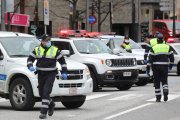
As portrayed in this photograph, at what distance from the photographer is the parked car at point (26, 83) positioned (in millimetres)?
15156

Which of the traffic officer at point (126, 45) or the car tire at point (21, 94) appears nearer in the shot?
the car tire at point (21, 94)

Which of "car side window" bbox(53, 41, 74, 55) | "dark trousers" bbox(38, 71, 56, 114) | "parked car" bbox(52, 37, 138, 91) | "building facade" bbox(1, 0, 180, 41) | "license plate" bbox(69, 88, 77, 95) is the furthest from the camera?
"building facade" bbox(1, 0, 180, 41)

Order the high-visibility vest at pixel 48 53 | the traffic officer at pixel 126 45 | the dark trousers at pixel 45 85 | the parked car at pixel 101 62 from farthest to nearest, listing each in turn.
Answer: the traffic officer at pixel 126 45
the parked car at pixel 101 62
the high-visibility vest at pixel 48 53
the dark trousers at pixel 45 85

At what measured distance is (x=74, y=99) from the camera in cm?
1564

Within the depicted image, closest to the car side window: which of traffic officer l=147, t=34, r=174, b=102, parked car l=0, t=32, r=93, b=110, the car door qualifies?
traffic officer l=147, t=34, r=174, b=102

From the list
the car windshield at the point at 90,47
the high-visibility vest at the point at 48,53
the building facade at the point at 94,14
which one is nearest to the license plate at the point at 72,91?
the high-visibility vest at the point at 48,53

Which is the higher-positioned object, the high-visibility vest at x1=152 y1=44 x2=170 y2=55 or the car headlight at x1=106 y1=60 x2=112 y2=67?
the high-visibility vest at x1=152 y1=44 x2=170 y2=55

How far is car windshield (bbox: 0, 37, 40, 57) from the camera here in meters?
16.2

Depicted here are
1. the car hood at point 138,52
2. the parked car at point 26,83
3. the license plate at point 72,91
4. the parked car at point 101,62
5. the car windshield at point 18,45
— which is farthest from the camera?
the car hood at point 138,52

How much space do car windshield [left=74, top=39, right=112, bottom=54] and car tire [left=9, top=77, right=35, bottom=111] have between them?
22.4 ft

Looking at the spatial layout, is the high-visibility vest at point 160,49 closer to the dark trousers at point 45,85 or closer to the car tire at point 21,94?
the car tire at point 21,94

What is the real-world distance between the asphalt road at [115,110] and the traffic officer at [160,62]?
40 centimetres

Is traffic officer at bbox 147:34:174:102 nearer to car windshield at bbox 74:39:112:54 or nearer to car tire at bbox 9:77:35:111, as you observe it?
car tire at bbox 9:77:35:111

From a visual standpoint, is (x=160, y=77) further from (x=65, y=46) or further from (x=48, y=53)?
(x=65, y=46)
